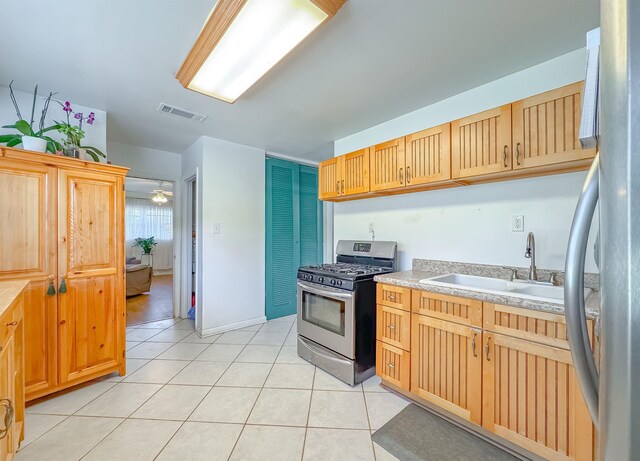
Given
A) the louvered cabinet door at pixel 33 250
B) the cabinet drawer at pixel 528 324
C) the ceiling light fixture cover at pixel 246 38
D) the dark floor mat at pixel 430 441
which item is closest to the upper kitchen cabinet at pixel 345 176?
the ceiling light fixture cover at pixel 246 38

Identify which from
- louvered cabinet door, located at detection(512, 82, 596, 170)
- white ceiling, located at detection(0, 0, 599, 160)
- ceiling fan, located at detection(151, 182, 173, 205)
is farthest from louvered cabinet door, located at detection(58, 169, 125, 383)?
ceiling fan, located at detection(151, 182, 173, 205)

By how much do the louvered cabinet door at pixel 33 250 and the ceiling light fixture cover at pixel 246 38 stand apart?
1231 mm

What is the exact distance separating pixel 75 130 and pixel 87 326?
1.55 metres

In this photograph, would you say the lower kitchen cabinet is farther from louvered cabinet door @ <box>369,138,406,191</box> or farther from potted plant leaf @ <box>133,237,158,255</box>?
potted plant leaf @ <box>133,237,158,255</box>

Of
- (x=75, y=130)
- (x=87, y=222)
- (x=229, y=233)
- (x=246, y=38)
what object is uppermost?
(x=246, y=38)

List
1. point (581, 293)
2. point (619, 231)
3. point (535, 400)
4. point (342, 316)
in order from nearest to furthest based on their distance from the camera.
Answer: point (619, 231) < point (581, 293) < point (535, 400) < point (342, 316)

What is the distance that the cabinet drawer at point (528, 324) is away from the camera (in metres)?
1.29

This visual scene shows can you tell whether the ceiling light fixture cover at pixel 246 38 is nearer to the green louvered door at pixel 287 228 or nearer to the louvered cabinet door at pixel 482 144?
the louvered cabinet door at pixel 482 144

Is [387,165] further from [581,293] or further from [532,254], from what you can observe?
[581,293]

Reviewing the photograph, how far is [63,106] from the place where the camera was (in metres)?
2.30

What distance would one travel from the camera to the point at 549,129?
5.19ft

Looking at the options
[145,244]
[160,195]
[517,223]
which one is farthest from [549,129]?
[145,244]

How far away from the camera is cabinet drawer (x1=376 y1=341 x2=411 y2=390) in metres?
1.92

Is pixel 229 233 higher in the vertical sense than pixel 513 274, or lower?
higher
